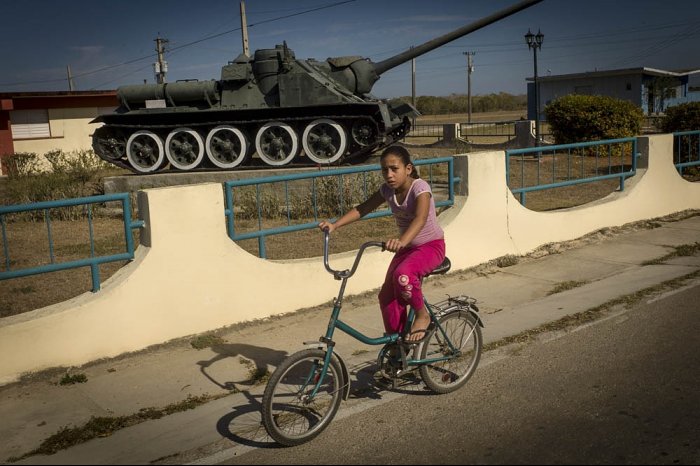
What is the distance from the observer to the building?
31.2m

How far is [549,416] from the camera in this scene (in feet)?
13.7

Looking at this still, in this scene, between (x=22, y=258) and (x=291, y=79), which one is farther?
(x=291, y=79)

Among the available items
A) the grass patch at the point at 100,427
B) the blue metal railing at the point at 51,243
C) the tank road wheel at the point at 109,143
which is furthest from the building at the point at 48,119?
the grass patch at the point at 100,427

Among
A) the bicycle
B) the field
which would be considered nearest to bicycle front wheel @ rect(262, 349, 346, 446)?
the bicycle

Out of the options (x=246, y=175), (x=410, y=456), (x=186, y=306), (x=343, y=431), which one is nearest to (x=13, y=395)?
(x=186, y=306)

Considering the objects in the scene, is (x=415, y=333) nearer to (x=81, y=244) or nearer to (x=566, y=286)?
(x=566, y=286)

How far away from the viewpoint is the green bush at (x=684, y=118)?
58.4 feet

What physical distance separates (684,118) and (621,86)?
26.4 metres

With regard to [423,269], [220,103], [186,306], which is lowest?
[186,306]

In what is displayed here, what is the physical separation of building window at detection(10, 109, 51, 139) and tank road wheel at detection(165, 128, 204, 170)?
16.9 metres

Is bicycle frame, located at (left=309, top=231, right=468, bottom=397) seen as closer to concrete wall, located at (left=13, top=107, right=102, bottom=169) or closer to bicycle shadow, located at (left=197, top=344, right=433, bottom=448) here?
bicycle shadow, located at (left=197, top=344, right=433, bottom=448)

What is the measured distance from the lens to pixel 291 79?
57.9 feet

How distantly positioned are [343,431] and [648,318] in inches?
129

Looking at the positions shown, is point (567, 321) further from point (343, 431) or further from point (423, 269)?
→ point (343, 431)
